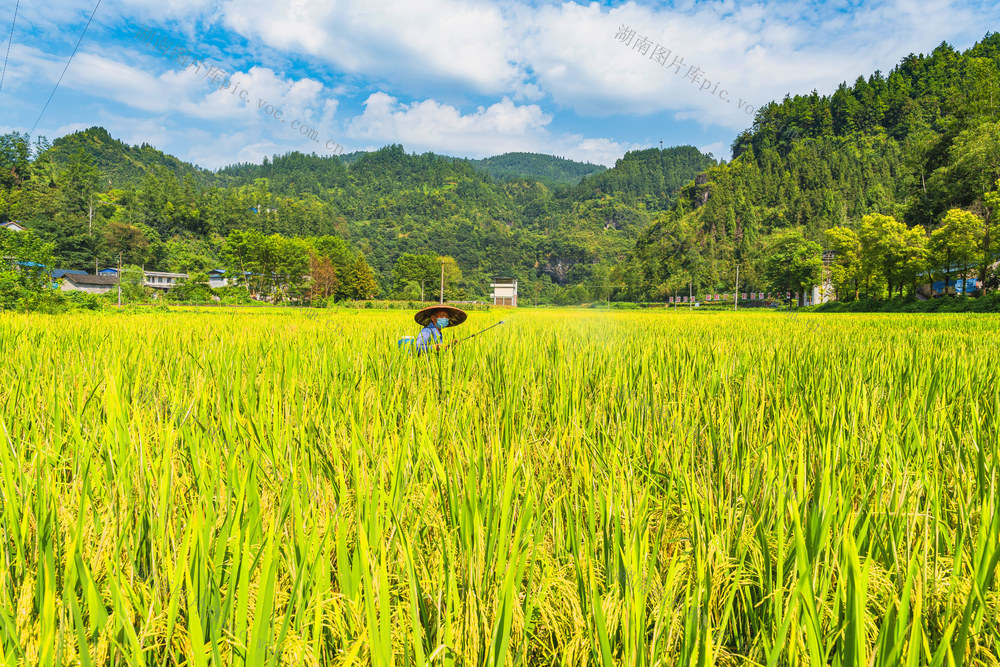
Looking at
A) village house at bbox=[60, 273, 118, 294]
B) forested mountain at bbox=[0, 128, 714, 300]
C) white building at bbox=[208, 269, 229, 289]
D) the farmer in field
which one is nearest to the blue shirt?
the farmer in field

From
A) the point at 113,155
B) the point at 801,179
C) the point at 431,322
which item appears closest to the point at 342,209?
the point at 113,155

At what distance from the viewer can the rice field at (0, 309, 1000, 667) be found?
0.65m

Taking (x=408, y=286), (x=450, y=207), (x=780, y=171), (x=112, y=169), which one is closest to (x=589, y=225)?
(x=450, y=207)

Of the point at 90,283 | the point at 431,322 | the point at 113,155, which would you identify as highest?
the point at 113,155

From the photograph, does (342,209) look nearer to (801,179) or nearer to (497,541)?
(801,179)

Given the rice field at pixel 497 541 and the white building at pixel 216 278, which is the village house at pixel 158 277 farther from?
the rice field at pixel 497 541

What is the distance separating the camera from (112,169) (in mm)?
114750

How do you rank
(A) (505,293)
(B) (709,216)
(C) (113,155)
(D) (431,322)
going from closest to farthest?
(D) (431,322), (B) (709,216), (A) (505,293), (C) (113,155)

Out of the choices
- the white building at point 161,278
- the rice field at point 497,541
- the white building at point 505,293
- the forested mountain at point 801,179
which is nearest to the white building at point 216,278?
the white building at point 161,278

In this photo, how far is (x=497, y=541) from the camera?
0.93 m

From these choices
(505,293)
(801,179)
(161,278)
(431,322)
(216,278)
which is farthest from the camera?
(505,293)

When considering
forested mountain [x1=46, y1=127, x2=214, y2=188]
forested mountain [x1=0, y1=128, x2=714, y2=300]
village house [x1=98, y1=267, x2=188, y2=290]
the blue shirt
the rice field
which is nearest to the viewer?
the rice field

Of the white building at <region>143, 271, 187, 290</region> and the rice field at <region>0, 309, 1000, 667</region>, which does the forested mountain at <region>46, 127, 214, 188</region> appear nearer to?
the white building at <region>143, 271, 187, 290</region>

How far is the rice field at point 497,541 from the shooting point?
653mm
